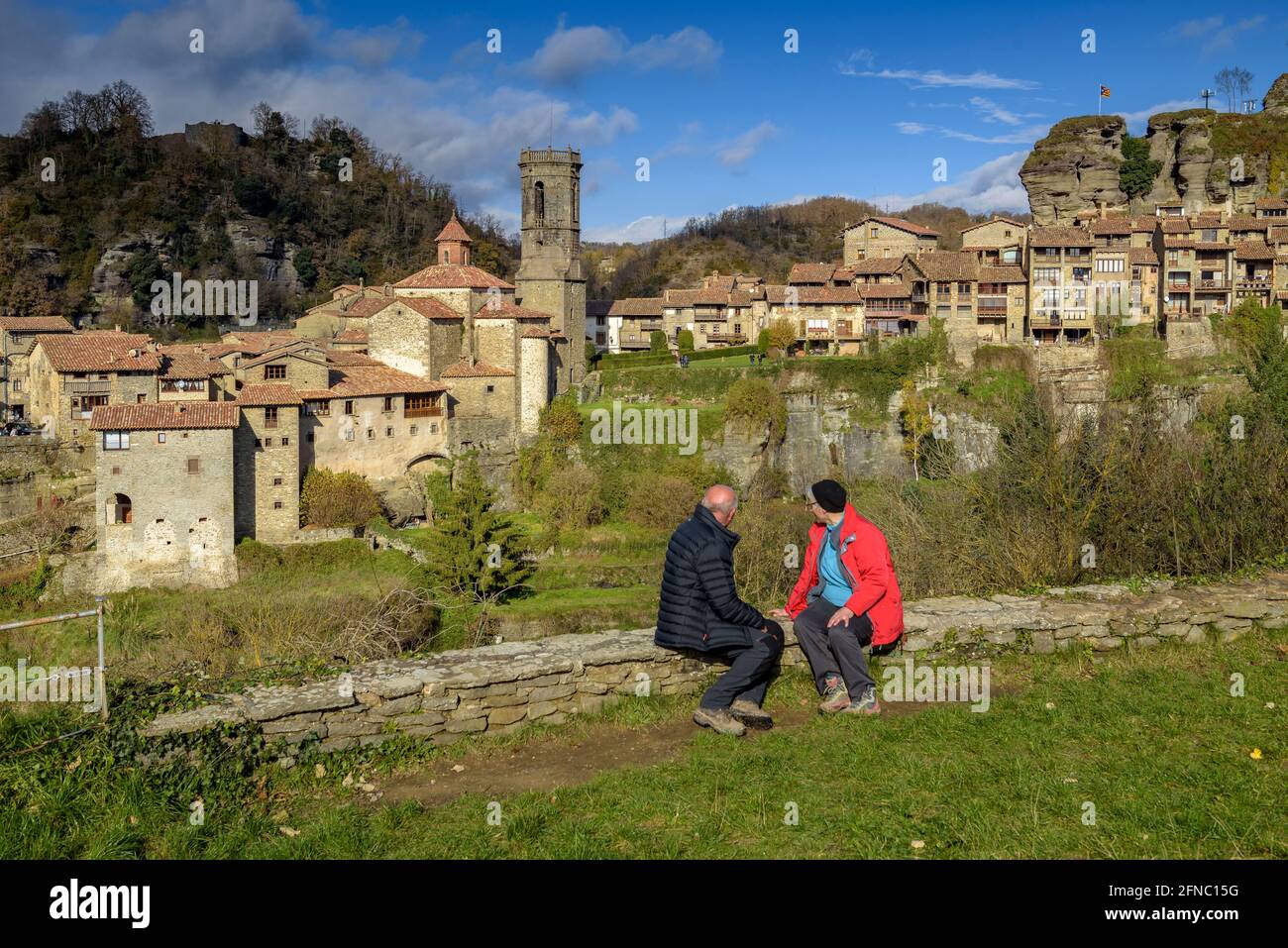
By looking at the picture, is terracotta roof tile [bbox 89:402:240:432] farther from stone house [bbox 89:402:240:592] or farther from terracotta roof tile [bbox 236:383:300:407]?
terracotta roof tile [bbox 236:383:300:407]

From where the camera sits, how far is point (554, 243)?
46.6m

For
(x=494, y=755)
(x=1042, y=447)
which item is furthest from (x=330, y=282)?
(x=494, y=755)

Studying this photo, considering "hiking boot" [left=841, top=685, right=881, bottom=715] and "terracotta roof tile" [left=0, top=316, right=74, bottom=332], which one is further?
"terracotta roof tile" [left=0, top=316, right=74, bottom=332]

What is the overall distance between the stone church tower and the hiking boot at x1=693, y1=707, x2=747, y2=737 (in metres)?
38.9

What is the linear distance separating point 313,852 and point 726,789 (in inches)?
87.5

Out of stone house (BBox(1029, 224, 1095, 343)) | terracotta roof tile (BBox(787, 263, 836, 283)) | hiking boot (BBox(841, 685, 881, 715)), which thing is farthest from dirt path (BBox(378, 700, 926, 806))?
terracotta roof tile (BBox(787, 263, 836, 283))

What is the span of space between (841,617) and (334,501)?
28.0 m

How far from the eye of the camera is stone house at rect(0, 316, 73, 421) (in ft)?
134

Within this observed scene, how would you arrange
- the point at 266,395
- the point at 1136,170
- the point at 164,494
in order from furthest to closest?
1. the point at 1136,170
2. the point at 266,395
3. the point at 164,494

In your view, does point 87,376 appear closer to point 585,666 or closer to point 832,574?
point 585,666

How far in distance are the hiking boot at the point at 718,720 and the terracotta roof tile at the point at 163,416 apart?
26938mm

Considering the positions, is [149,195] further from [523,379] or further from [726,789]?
[726,789]

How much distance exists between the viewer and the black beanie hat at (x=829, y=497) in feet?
23.4

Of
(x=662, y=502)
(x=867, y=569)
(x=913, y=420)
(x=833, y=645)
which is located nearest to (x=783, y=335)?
(x=913, y=420)
